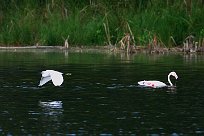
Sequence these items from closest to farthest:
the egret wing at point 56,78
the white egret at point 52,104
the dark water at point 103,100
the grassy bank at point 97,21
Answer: the dark water at point 103,100 < the white egret at point 52,104 < the egret wing at point 56,78 < the grassy bank at point 97,21

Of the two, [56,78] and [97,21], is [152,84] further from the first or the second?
[97,21]

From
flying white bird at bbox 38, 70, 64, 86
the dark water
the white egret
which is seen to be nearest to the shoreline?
the dark water

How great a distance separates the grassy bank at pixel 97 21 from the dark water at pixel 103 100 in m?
8.82

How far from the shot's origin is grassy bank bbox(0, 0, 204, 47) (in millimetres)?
43281

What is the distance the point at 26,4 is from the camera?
49.9 metres

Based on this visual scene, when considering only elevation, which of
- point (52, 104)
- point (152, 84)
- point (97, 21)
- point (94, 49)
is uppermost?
point (97, 21)

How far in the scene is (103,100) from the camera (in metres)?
20.7

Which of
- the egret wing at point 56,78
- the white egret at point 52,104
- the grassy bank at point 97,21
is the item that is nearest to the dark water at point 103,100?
the white egret at point 52,104

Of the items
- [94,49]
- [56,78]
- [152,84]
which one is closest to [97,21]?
[94,49]

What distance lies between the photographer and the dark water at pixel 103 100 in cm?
1638

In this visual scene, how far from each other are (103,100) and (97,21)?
1012 inches

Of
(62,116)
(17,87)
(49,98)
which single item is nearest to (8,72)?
(17,87)

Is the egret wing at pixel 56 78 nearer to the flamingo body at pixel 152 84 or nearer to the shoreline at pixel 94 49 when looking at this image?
the flamingo body at pixel 152 84

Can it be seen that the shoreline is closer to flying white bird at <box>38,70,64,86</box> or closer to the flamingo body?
the flamingo body
